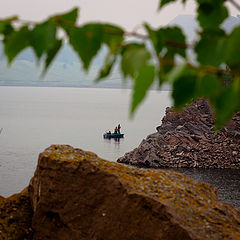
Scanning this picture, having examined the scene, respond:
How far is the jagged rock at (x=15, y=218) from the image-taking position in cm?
841

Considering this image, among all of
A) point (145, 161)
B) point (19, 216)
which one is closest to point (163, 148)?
point (145, 161)

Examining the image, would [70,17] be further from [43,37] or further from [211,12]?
[211,12]

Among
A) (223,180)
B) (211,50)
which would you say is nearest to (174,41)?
(211,50)

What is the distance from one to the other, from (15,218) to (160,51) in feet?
26.2

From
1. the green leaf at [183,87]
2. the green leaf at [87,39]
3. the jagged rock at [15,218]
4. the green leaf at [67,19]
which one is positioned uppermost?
the green leaf at [67,19]

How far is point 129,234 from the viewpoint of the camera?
7906mm

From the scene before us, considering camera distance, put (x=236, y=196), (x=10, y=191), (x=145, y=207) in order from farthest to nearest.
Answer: (x=10, y=191) < (x=236, y=196) < (x=145, y=207)

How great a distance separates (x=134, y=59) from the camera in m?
1.25

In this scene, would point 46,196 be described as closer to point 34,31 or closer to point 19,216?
point 19,216

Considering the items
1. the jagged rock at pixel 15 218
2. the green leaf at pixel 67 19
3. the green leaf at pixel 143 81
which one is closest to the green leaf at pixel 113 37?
the green leaf at pixel 67 19

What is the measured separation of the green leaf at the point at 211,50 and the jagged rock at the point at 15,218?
7782 millimetres

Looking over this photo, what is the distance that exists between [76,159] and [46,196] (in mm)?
968

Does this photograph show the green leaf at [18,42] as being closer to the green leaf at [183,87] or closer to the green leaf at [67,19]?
the green leaf at [67,19]

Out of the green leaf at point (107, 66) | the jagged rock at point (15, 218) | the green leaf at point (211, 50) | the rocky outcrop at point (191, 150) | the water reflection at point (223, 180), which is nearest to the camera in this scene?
the green leaf at point (211, 50)
